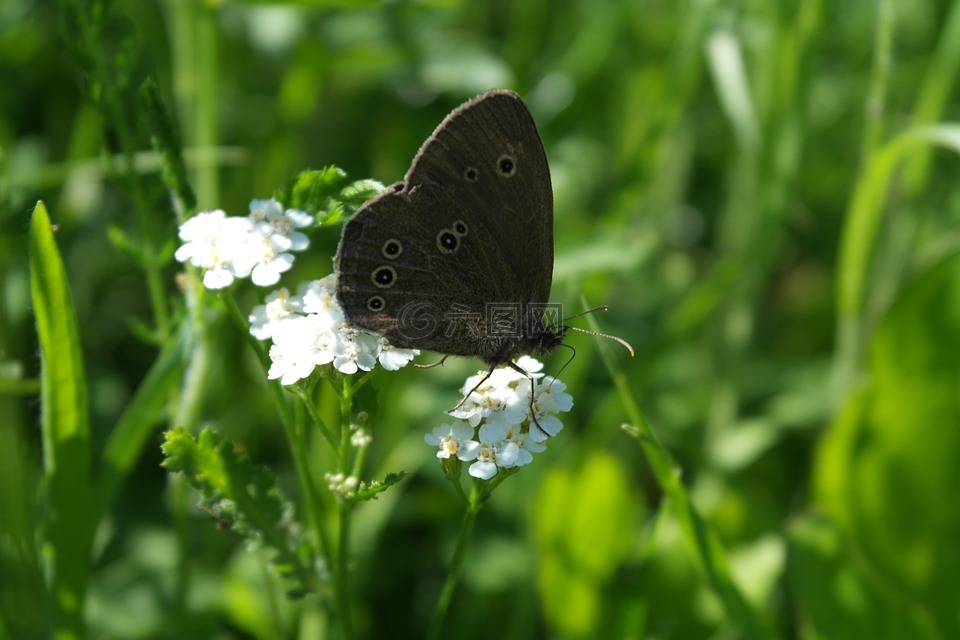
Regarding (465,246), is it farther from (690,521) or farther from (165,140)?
(690,521)

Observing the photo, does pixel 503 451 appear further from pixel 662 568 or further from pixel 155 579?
pixel 155 579

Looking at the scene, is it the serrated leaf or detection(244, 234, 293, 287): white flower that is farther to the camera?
detection(244, 234, 293, 287): white flower

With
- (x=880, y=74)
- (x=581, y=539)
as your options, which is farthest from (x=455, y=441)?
(x=880, y=74)

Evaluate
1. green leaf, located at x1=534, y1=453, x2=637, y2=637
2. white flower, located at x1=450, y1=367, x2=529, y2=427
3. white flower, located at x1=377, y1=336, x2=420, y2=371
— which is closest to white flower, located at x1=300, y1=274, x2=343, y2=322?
white flower, located at x1=377, y1=336, x2=420, y2=371

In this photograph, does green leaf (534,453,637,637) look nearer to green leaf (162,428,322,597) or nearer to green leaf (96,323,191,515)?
green leaf (162,428,322,597)

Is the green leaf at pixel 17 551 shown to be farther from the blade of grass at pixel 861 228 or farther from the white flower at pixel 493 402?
the blade of grass at pixel 861 228

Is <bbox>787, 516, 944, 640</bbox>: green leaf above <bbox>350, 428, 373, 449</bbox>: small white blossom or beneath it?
beneath

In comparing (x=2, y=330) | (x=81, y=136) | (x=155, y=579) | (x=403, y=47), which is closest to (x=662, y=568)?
(x=155, y=579)

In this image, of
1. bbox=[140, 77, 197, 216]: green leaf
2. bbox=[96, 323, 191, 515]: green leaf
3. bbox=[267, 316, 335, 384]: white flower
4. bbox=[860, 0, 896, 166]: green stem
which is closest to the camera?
bbox=[267, 316, 335, 384]: white flower
